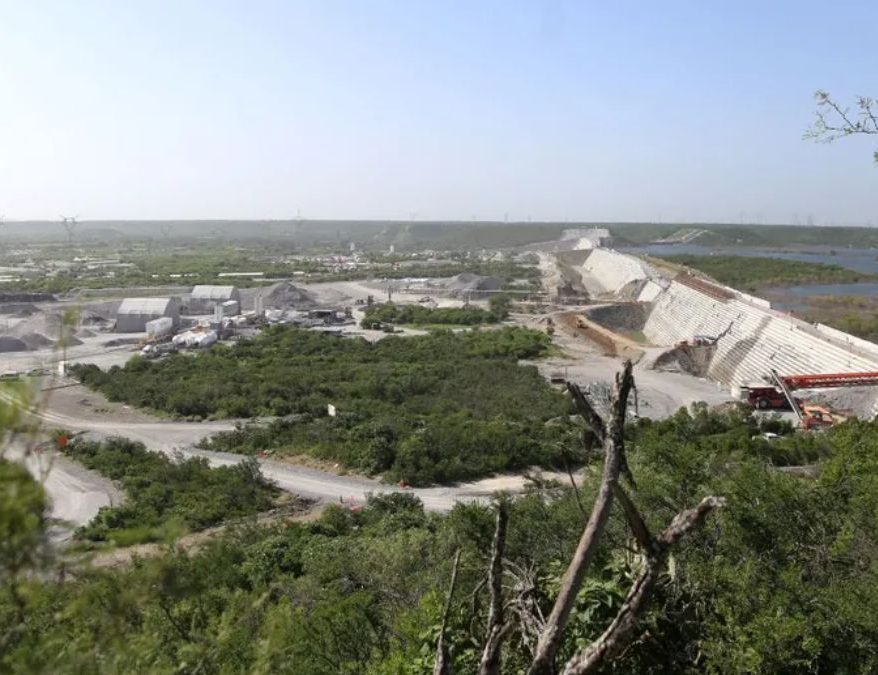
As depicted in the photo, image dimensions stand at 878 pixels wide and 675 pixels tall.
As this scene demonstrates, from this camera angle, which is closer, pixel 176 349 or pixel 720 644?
pixel 720 644

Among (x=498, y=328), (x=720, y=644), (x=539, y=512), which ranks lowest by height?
(x=498, y=328)

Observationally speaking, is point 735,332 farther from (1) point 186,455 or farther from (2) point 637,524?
(2) point 637,524

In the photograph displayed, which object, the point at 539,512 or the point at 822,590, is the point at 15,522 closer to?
the point at 822,590

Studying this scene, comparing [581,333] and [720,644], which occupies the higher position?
[720,644]

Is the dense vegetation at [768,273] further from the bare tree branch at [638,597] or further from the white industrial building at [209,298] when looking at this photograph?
the bare tree branch at [638,597]

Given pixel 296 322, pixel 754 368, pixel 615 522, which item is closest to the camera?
pixel 615 522

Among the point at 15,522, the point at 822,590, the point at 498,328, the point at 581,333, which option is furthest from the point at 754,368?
the point at 15,522
